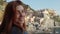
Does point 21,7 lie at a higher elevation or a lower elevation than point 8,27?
higher

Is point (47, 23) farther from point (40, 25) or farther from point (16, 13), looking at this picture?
point (16, 13)

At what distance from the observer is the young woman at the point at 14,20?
85cm

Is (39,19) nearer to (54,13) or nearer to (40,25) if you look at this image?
(40,25)

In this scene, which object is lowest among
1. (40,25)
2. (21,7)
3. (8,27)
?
(40,25)

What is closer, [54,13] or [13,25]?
[13,25]

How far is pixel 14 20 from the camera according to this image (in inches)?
33.9

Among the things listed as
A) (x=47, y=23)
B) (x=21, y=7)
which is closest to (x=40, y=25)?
(x=47, y=23)

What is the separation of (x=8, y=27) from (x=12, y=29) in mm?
24

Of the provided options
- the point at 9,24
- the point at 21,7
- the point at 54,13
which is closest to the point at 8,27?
the point at 9,24

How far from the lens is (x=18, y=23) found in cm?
86

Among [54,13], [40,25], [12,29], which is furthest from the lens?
[54,13]

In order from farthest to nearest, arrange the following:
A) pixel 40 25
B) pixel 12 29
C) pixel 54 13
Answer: pixel 54 13 → pixel 40 25 → pixel 12 29

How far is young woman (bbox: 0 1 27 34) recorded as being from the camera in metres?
0.85

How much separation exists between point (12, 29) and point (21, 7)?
13cm
